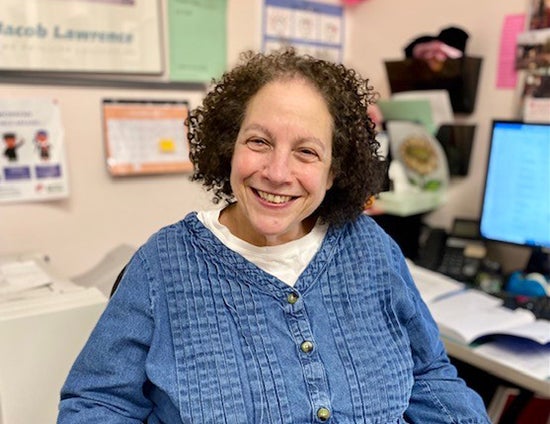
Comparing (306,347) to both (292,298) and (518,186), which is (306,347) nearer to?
(292,298)

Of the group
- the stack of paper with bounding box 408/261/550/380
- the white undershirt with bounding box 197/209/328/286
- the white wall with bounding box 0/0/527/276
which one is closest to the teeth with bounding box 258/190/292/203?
the white undershirt with bounding box 197/209/328/286

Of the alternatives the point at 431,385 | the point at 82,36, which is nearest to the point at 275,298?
the point at 431,385

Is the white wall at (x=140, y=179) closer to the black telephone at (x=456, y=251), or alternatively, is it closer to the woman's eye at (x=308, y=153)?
the black telephone at (x=456, y=251)

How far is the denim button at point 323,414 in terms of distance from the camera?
0.92m

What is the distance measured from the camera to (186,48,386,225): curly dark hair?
1.01 meters

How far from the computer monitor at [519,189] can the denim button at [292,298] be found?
36.6 inches

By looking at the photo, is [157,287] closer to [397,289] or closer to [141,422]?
[141,422]

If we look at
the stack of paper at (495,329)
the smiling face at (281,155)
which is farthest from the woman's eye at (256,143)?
the stack of paper at (495,329)

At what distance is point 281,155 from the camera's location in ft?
3.12

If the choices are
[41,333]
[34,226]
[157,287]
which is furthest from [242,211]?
[34,226]

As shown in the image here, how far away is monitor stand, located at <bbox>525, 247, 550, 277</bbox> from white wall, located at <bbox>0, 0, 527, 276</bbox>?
148 mm

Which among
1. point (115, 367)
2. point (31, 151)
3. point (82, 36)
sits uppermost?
point (82, 36)

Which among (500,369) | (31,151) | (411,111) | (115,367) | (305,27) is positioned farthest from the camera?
A: (305,27)

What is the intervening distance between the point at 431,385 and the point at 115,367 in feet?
2.10
